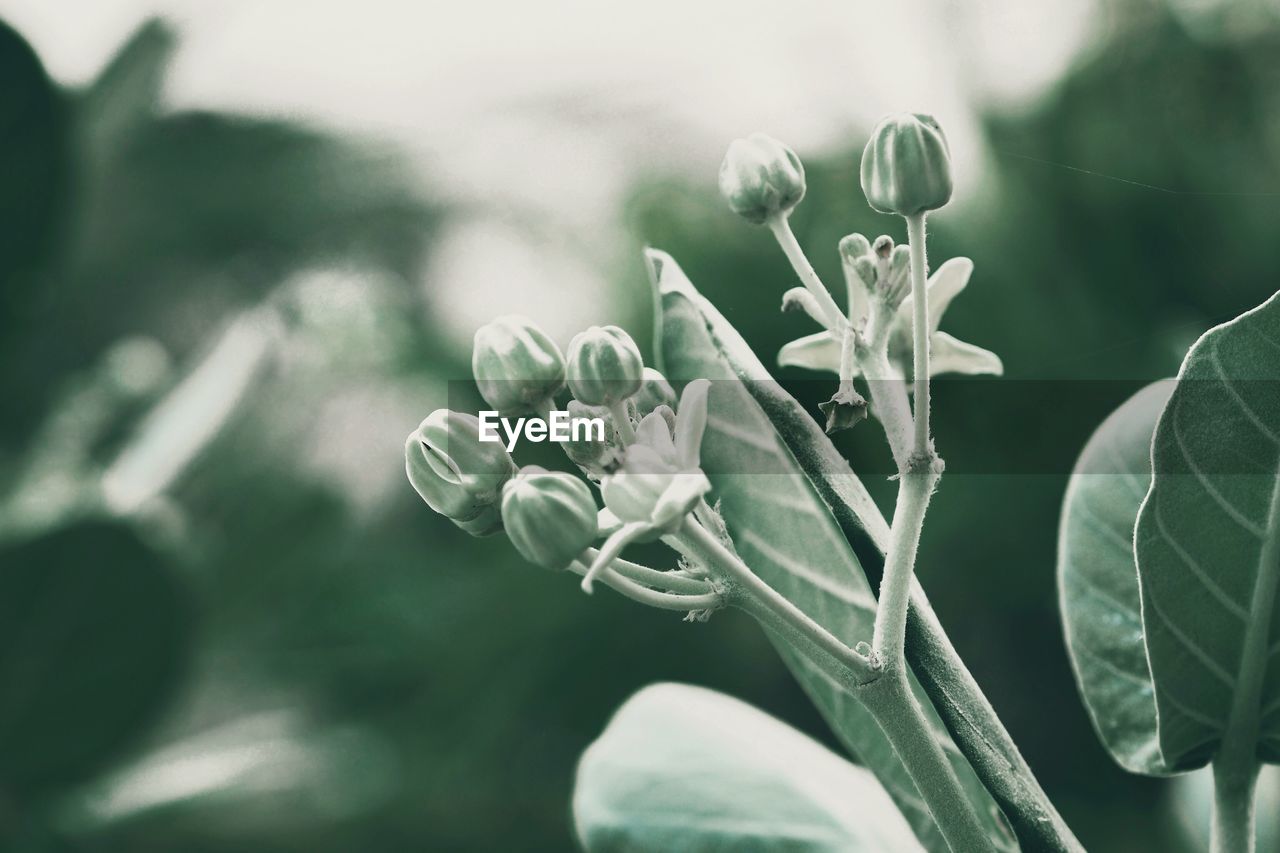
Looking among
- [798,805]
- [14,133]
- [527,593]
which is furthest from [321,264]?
[798,805]

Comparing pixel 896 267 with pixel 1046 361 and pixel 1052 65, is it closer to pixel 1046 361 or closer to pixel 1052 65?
pixel 1046 361

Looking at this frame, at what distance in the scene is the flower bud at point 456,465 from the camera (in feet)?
1.16

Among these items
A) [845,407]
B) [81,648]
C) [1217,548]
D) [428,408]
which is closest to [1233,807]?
[1217,548]

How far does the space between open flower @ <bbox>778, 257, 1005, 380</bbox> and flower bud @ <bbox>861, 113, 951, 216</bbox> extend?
0.04 metres

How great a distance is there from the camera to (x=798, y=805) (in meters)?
0.46

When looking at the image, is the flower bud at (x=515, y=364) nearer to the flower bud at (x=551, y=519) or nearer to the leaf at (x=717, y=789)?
the flower bud at (x=551, y=519)

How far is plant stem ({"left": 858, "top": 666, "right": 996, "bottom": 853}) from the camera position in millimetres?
300

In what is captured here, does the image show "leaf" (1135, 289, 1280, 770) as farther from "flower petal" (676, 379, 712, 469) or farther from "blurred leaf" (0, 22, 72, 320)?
"blurred leaf" (0, 22, 72, 320)

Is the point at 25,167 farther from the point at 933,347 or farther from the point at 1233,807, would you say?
the point at 1233,807

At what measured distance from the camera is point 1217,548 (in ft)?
1.20

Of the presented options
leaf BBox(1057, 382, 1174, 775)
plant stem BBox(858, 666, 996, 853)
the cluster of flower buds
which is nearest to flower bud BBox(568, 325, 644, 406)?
the cluster of flower buds

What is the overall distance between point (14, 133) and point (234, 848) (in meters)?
1.05

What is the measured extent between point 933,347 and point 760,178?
86 millimetres

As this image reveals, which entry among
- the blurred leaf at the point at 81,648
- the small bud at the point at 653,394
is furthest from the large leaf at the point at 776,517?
the blurred leaf at the point at 81,648
